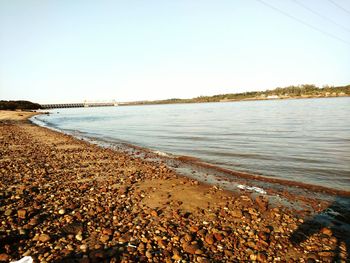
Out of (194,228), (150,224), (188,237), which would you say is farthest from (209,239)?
(150,224)

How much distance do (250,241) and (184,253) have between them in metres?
1.76

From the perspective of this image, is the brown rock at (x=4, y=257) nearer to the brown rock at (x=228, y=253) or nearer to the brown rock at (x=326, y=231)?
the brown rock at (x=228, y=253)

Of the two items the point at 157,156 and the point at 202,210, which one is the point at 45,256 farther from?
the point at 157,156

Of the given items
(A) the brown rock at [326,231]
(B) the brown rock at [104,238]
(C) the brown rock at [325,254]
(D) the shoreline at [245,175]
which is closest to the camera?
(C) the brown rock at [325,254]

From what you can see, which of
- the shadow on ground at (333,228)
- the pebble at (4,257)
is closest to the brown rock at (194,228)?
the shadow on ground at (333,228)

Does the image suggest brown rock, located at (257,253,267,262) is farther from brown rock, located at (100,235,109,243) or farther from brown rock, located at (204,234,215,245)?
brown rock, located at (100,235,109,243)

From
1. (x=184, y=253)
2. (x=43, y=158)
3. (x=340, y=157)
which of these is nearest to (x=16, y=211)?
(x=184, y=253)

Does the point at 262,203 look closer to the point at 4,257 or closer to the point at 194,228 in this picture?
the point at 194,228

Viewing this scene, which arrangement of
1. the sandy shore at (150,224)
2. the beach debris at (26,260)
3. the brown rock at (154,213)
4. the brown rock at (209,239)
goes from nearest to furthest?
the beach debris at (26,260)
the sandy shore at (150,224)
the brown rock at (209,239)
the brown rock at (154,213)

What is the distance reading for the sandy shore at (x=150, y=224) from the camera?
17.8ft

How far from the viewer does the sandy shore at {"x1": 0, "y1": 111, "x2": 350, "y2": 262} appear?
5422mm

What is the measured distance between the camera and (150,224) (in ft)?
22.2

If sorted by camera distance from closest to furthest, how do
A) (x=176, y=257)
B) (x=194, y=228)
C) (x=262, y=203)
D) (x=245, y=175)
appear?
1. (x=176, y=257)
2. (x=194, y=228)
3. (x=262, y=203)
4. (x=245, y=175)

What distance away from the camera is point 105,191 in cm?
934
